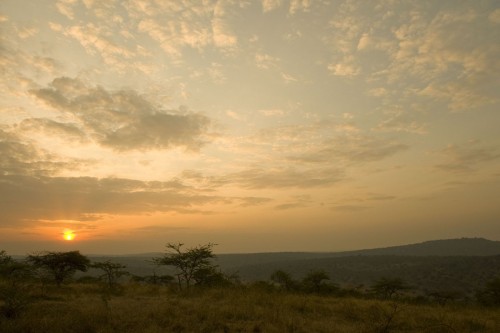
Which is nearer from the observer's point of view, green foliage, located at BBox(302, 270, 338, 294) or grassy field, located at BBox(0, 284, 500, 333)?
grassy field, located at BBox(0, 284, 500, 333)

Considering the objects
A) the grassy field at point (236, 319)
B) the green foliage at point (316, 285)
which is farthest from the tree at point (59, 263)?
the green foliage at point (316, 285)

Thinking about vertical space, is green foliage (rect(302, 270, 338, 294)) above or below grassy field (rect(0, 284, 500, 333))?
below

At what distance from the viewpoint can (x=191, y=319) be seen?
11.5 meters

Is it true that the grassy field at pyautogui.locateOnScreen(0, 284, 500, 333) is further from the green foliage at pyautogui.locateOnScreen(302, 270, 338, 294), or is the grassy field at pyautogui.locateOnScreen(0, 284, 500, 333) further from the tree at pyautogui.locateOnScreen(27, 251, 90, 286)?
the green foliage at pyautogui.locateOnScreen(302, 270, 338, 294)

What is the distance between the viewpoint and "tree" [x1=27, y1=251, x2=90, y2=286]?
28767 mm

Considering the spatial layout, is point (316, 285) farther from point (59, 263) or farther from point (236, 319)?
point (236, 319)

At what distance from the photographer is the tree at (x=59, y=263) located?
28767 millimetres

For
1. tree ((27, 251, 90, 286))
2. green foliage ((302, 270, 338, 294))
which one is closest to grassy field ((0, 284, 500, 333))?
tree ((27, 251, 90, 286))

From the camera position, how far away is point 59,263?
29.7m

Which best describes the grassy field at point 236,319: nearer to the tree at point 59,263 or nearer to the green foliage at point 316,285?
the tree at point 59,263

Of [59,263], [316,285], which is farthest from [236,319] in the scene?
[316,285]

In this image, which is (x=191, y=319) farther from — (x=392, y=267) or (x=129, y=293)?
(x=392, y=267)

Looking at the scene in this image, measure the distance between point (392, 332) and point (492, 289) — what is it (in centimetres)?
3728

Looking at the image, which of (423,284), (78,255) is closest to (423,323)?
(78,255)
